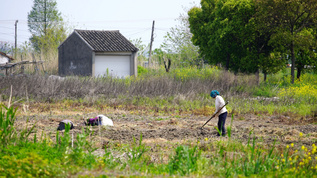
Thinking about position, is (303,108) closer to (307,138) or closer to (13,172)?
(307,138)

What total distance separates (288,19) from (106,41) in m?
15.7

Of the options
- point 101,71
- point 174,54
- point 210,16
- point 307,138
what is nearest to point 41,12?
point 174,54

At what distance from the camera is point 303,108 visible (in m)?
16.0

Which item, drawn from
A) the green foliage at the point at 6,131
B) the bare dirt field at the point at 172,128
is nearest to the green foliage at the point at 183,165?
the bare dirt field at the point at 172,128

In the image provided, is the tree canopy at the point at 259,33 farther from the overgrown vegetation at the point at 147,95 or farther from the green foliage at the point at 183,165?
the green foliage at the point at 183,165

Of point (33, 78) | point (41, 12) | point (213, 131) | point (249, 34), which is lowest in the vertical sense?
point (213, 131)

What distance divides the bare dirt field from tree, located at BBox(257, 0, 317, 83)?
1250 centimetres

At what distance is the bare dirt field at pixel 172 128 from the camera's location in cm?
934

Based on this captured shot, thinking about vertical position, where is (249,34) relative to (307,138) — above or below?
above

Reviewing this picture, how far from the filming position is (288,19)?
2650 cm

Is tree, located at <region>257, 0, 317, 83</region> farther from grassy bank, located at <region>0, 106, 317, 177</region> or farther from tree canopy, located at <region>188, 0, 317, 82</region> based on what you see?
grassy bank, located at <region>0, 106, 317, 177</region>

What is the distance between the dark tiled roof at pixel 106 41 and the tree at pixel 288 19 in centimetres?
1250

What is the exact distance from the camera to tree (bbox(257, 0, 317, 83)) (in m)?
25.5

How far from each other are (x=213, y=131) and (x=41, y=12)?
191 ft
